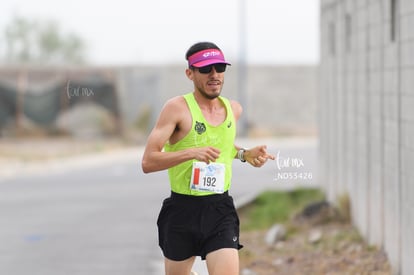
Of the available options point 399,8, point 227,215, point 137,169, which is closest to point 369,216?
point 399,8

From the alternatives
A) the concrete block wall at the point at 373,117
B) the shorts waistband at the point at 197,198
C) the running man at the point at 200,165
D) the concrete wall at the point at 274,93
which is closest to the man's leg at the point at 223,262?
the running man at the point at 200,165

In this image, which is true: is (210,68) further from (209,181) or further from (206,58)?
(209,181)

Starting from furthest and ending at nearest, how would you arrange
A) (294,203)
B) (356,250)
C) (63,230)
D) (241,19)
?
(241,19) < (294,203) < (63,230) < (356,250)

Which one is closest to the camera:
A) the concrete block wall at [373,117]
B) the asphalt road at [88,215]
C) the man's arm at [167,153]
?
the man's arm at [167,153]

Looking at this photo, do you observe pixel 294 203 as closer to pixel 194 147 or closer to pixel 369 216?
pixel 369 216

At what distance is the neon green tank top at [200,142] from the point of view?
21.9 feet

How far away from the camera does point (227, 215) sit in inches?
275

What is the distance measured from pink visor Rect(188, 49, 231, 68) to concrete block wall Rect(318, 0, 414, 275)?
3409mm

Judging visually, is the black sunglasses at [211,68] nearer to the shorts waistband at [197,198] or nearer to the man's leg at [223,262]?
the shorts waistband at [197,198]

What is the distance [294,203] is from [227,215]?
1147 cm

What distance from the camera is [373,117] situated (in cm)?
1236

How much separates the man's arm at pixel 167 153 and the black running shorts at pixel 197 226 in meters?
0.39

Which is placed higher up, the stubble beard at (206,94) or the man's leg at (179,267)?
the stubble beard at (206,94)

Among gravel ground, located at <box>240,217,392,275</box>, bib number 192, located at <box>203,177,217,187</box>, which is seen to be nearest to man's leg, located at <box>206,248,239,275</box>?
bib number 192, located at <box>203,177,217,187</box>
